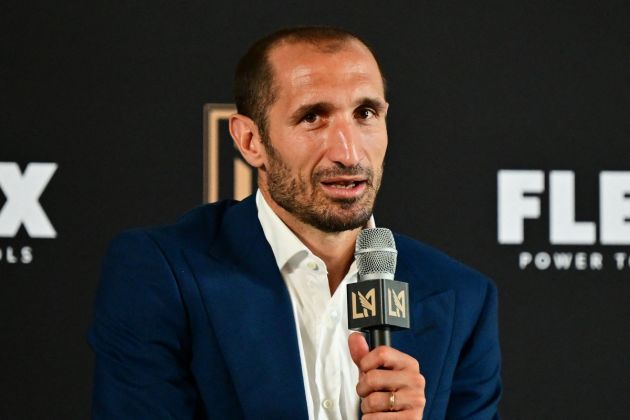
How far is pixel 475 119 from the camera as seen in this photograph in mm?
3186

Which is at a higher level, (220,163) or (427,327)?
(220,163)

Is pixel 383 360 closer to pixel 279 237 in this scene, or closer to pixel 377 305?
pixel 377 305

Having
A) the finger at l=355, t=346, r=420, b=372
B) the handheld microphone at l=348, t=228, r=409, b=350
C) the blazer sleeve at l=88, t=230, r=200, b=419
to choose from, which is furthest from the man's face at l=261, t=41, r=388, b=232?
the finger at l=355, t=346, r=420, b=372

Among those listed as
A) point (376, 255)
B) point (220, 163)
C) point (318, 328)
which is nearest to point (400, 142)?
point (220, 163)

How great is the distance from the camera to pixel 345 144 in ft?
7.06

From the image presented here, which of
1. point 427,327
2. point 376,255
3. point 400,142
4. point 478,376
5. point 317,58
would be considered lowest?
point 478,376

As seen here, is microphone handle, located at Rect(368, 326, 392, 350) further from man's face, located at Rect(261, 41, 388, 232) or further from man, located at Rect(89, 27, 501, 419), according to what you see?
man's face, located at Rect(261, 41, 388, 232)

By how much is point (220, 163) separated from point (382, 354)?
1572 mm

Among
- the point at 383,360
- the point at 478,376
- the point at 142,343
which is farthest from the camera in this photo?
the point at 478,376

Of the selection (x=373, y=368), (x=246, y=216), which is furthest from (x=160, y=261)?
(x=373, y=368)

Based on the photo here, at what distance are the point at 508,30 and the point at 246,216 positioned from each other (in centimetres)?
128

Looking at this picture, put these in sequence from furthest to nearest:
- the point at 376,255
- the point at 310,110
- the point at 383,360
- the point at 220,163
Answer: the point at 220,163 → the point at 310,110 → the point at 376,255 → the point at 383,360

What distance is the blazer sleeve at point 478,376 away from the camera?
231cm

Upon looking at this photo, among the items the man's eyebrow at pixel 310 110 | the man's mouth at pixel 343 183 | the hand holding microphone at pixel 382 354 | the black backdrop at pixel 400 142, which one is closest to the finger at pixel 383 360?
the hand holding microphone at pixel 382 354
